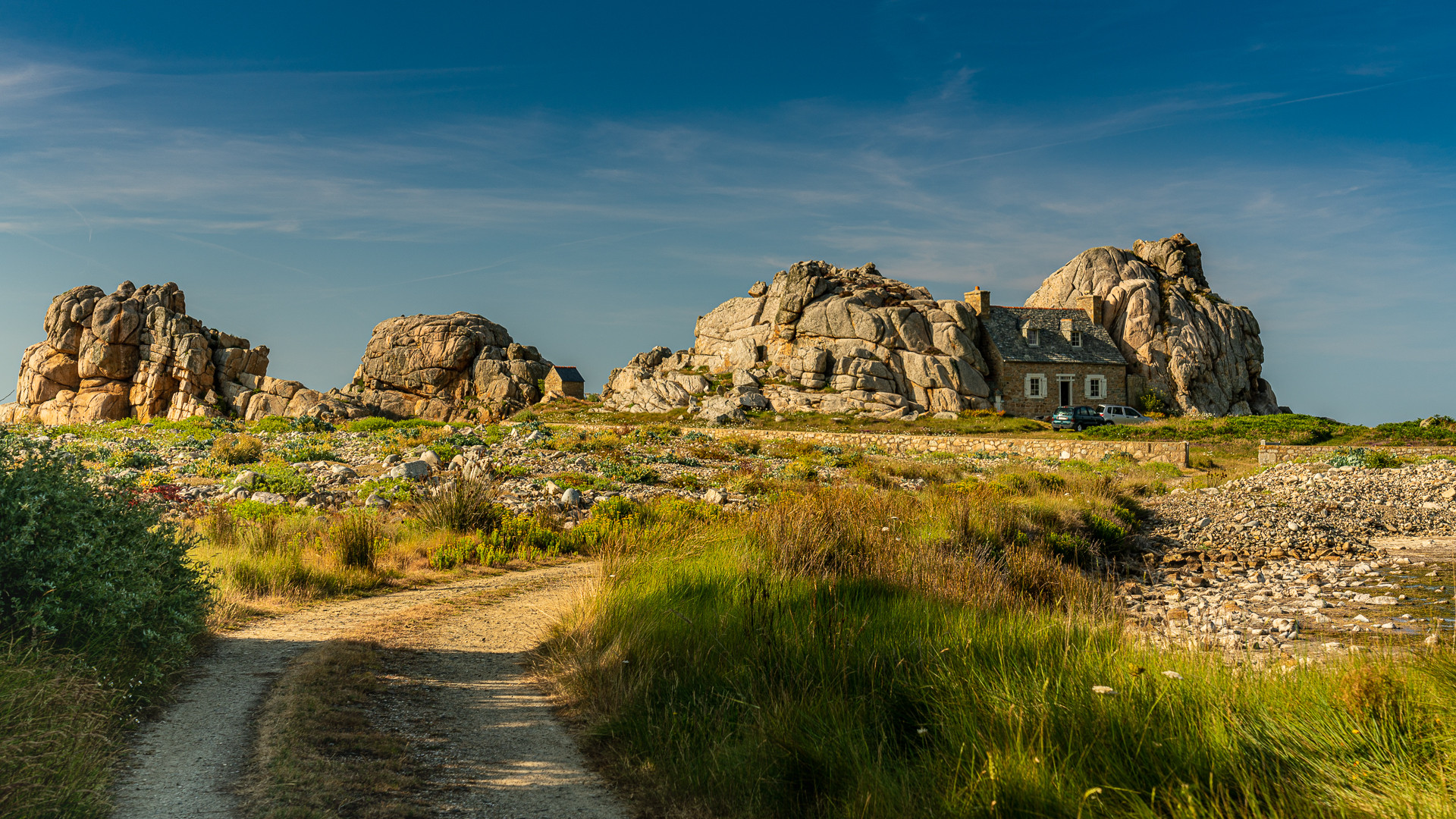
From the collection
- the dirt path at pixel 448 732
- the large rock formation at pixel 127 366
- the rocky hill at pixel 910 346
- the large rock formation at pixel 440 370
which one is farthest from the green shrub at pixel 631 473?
the large rock formation at pixel 127 366

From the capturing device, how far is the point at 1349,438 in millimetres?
32031

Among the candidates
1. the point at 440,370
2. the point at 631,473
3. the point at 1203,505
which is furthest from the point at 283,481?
the point at 440,370

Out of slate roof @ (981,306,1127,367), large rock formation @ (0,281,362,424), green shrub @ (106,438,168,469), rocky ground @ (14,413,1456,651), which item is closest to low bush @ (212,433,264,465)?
rocky ground @ (14,413,1456,651)

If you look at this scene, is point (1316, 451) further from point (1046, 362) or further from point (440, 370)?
point (440, 370)

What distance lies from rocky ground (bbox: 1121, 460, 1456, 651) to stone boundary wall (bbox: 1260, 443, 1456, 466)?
3.43 meters

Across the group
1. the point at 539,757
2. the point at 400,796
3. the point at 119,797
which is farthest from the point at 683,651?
the point at 119,797

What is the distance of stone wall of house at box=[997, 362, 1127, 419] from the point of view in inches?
1953

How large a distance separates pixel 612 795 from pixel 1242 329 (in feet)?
219

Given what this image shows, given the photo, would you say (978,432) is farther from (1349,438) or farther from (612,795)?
(612,795)

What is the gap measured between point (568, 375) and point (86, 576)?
5651cm

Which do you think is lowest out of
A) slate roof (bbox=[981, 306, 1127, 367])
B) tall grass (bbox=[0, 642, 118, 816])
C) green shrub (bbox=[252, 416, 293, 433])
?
tall grass (bbox=[0, 642, 118, 816])

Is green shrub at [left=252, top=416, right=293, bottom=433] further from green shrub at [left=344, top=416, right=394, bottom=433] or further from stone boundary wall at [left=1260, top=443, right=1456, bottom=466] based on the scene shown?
stone boundary wall at [left=1260, top=443, right=1456, bottom=466]

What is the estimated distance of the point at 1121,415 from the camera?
4419cm

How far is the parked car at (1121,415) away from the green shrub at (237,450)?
3946 cm
